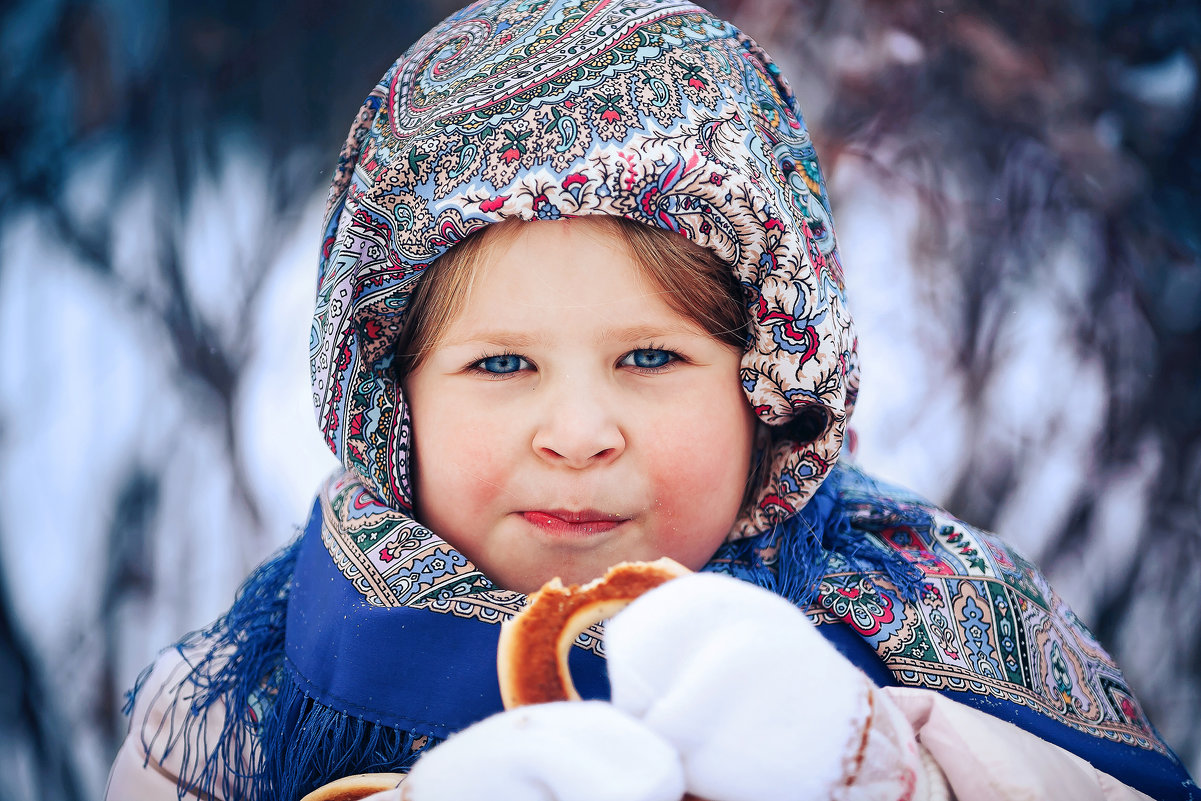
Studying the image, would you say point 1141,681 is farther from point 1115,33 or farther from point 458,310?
point 458,310

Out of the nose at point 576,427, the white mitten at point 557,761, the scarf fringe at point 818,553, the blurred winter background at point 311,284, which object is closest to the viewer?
the white mitten at point 557,761

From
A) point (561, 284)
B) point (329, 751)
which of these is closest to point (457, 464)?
point (561, 284)

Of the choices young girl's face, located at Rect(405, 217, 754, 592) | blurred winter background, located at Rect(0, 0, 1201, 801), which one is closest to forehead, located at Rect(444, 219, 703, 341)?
young girl's face, located at Rect(405, 217, 754, 592)

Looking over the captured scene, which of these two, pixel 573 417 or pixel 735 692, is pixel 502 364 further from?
pixel 735 692

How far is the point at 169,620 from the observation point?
163cm

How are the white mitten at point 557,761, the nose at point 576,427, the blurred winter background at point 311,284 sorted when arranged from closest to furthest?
the white mitten at point 557,761, the nose at point 576,427, the blurred winter background at point 311,284

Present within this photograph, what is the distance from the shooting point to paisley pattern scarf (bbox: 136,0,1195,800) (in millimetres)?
1009

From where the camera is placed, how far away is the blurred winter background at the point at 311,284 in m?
1.55

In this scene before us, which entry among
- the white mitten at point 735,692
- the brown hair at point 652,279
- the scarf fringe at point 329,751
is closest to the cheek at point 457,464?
the brown hair at point 652,279

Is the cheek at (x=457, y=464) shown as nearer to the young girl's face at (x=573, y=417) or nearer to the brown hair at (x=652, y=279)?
the young girl's face at (x=573, y=417)

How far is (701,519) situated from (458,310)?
0.39m

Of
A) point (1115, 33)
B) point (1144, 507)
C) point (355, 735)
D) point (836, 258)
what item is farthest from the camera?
point (1144, 507)

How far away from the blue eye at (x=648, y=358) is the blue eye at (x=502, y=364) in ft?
0.40

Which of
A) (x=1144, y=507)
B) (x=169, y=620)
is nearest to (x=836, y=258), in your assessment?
(x=1144, y=507)
